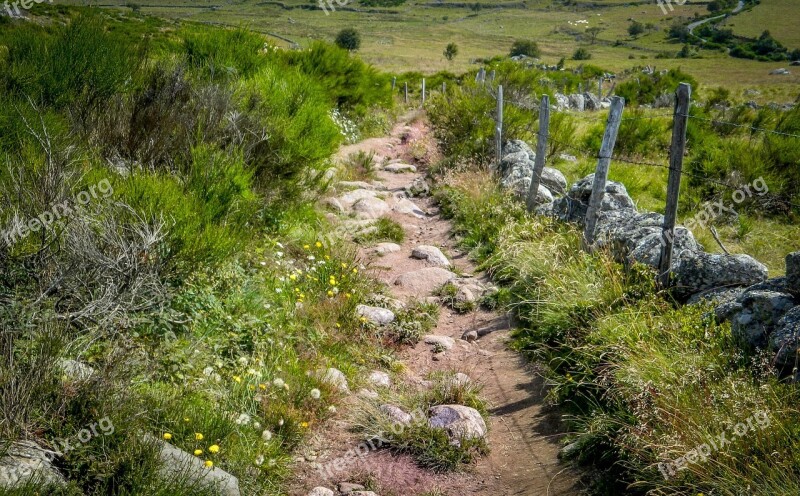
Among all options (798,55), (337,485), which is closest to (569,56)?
(798,55)

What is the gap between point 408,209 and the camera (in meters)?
10.8

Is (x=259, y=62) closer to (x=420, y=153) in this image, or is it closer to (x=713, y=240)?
(x=420, y=153)

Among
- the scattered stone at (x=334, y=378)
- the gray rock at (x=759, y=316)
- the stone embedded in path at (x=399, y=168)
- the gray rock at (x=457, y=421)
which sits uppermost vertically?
the gray rock at (x=759, y=316)

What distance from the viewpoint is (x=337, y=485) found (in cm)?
401

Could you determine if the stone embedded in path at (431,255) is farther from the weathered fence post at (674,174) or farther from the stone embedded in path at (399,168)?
the stone embedded in path at (399,168)

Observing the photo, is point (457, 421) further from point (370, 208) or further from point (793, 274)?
point (370, 208)

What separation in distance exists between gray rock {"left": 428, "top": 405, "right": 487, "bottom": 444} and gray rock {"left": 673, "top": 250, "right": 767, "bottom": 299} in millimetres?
2292

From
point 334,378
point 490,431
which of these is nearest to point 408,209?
point 334,378

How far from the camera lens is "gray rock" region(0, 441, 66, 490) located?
264 centimetres

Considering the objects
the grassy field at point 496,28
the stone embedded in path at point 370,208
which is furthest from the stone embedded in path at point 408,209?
the grassy field at point 496,28

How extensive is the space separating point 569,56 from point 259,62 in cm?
8743

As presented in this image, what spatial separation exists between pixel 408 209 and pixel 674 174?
5.92 metres

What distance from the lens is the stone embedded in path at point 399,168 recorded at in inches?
549
